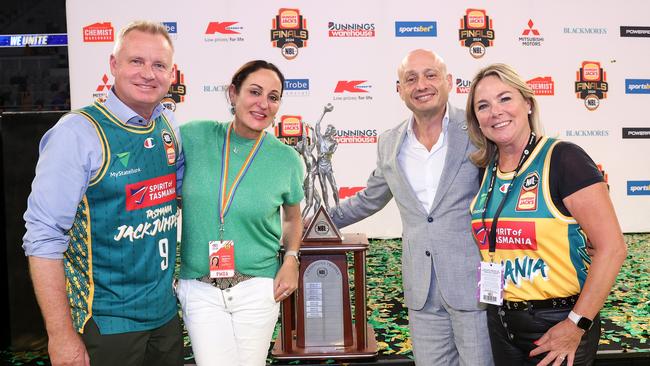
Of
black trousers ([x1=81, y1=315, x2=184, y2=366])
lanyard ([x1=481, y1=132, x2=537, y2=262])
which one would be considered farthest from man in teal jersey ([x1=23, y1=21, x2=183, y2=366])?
lanyard ([x1=481, y1=132, x2=537, y2=262])

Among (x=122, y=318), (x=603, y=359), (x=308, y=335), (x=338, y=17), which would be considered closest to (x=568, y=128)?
(x=338, y=17)

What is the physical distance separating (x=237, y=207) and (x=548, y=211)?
92 centimetres

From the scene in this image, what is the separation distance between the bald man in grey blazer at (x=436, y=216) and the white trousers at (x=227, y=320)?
59 centimetres

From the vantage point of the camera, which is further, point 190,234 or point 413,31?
point 413,31

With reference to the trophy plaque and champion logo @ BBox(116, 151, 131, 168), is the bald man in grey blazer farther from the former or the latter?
champion logo @ BBox(116, 151, 131, 168)

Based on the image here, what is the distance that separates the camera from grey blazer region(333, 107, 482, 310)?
179cm

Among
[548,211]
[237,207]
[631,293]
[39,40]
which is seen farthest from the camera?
[39,40]

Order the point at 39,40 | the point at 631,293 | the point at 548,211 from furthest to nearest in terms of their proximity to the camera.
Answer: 1. the point at 39,40
2. the point at 631,293
3. the point at 548,211

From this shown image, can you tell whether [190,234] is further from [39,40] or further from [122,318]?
[39,40]

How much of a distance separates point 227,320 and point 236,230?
0.93 ft

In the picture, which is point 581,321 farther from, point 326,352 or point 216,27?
point 216,27

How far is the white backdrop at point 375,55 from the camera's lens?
575 cm

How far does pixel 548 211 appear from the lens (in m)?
1.38

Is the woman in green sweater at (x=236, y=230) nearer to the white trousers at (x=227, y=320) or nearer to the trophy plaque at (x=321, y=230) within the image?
the white trousers at (x=227, y=320)
